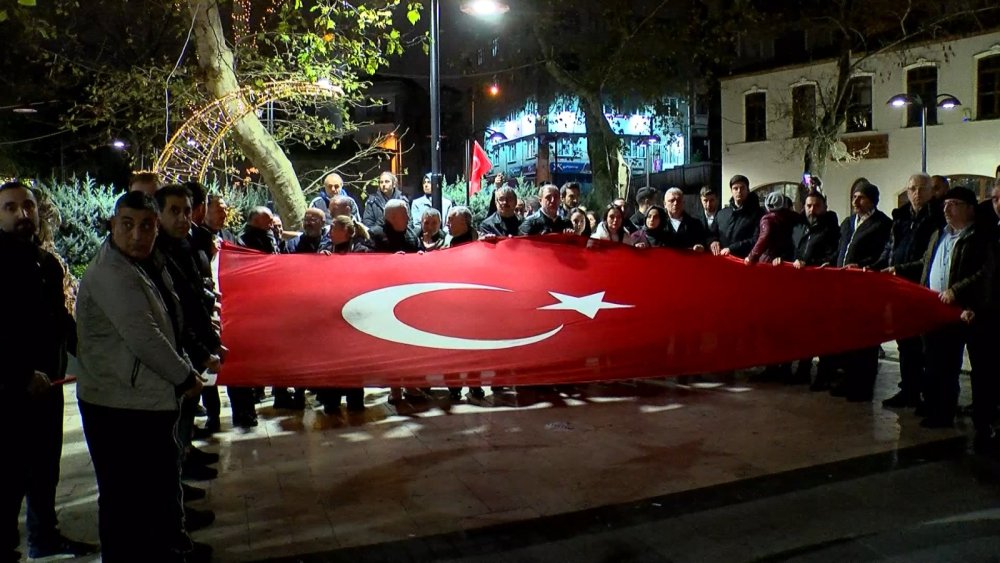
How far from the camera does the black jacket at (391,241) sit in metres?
7.89

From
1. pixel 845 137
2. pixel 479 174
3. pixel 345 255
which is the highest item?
pixel 845 137

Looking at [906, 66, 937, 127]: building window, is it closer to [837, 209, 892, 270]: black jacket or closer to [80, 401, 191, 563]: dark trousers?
[837, 209, 892, 270]: black jacket

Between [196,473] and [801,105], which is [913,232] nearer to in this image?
[196,473]

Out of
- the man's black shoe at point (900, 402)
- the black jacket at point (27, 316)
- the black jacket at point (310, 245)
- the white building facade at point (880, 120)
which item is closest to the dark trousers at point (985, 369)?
the man's black shoe at point (900, 402)

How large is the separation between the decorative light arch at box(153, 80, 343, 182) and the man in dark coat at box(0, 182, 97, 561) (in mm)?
6225

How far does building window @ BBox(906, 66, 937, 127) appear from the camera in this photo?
27781 mm

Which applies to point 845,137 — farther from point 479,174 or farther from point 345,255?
point 345,255

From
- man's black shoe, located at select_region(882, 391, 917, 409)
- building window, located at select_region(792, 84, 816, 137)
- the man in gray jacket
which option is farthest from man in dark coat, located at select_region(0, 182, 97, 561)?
building window, located at select_region(792, 84, 816, 137)

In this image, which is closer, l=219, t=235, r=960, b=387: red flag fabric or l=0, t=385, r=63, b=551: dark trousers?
l=0, t=385, r=63, b=551: dark trousers

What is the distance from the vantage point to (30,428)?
4402 mm

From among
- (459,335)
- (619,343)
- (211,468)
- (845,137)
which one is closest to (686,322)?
(619,343)

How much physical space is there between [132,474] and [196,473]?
228 cm

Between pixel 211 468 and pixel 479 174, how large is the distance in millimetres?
12121

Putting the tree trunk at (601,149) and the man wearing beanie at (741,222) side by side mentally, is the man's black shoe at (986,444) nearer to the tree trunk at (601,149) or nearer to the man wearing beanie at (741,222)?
the man wearing beanie at (741,222)
